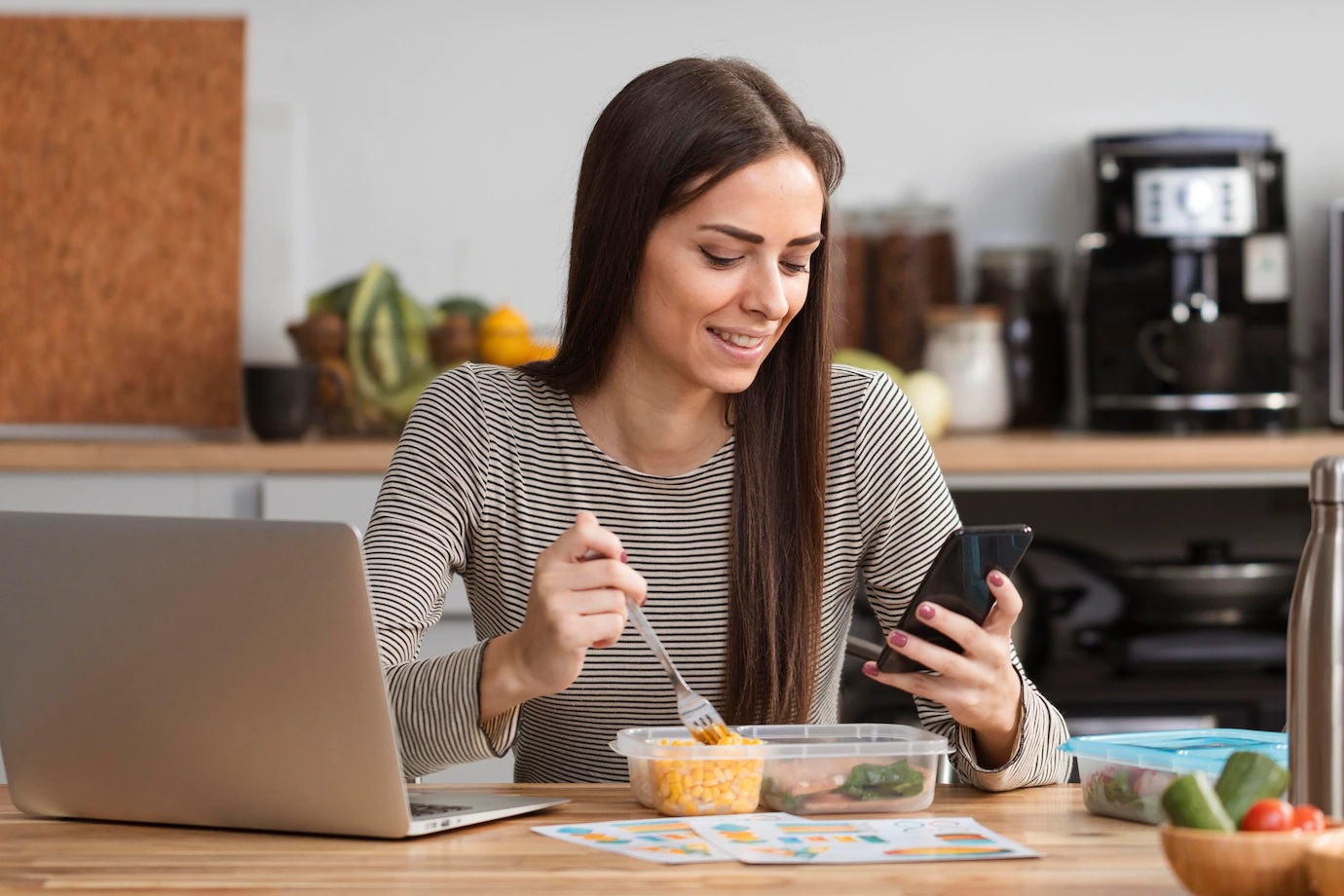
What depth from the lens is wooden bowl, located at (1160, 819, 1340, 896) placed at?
0.79 meters

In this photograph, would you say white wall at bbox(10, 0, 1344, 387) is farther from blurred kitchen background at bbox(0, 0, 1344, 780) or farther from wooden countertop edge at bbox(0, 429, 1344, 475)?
wooden countertop edge at bbox(0, 429, 1344, 475)

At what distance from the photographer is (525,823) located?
1.10m

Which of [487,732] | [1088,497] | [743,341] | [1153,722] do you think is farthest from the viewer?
[1088,497]

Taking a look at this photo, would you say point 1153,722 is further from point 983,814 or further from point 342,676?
point 342,676

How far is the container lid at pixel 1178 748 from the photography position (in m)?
1.10

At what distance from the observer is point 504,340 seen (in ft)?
8.39

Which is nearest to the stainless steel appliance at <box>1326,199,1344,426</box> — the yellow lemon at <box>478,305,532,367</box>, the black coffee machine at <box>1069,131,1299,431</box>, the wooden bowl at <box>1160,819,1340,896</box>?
the black coffee machine at <box>1069,131,1299,431</box>

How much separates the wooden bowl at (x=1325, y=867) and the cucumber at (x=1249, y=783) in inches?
4.2

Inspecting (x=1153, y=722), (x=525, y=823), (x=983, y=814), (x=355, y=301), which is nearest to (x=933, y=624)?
(x=983, y=814)

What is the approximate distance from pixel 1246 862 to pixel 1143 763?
323 mm

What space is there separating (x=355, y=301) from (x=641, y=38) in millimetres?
712

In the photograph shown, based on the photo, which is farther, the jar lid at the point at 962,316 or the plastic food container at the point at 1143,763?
→ the jar lid at the point at 962,316

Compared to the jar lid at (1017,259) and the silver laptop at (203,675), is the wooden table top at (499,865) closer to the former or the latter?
the silver laptop at (203,675)

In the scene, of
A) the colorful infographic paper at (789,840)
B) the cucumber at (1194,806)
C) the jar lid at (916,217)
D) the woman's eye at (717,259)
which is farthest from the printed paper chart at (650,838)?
the jar lid at (916,217)
